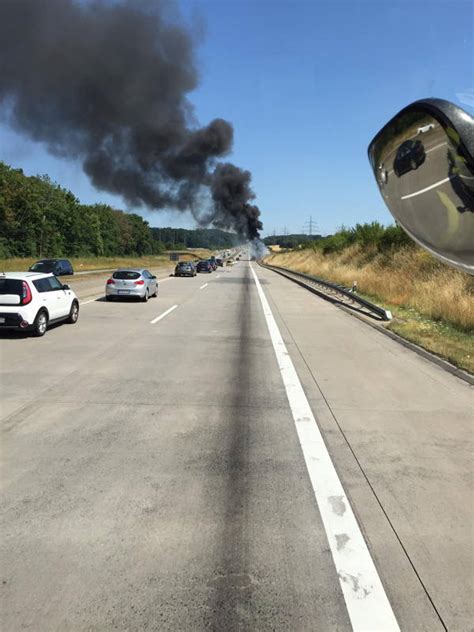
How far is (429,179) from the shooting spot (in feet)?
6.42

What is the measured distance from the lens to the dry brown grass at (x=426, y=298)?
37.0ft

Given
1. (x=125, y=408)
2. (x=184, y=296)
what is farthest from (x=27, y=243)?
(x=125, y=408)

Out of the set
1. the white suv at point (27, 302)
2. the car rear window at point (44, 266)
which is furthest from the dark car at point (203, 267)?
the white suv at point (27, 302)

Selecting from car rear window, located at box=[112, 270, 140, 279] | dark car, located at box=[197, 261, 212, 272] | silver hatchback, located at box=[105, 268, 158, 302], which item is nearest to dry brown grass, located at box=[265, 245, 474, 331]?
silver hatchback, located at box=[105, 268, 158, 302]

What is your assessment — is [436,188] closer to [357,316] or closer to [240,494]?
[240,494]

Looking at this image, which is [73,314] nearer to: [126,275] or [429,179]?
[126,275]

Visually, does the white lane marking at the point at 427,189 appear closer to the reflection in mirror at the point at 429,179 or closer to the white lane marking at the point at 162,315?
the reflection in mirror at the point at 429,179

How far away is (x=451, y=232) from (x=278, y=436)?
381cm

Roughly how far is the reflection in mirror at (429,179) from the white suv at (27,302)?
10642 mm

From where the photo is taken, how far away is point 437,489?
4.26 meters

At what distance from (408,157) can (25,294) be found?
35.9 ft

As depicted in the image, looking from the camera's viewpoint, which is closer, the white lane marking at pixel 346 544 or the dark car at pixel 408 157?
the dark car at pixel 408 157

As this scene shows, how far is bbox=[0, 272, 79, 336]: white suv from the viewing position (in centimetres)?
1127

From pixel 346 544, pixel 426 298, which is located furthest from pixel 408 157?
pixel 426 298
